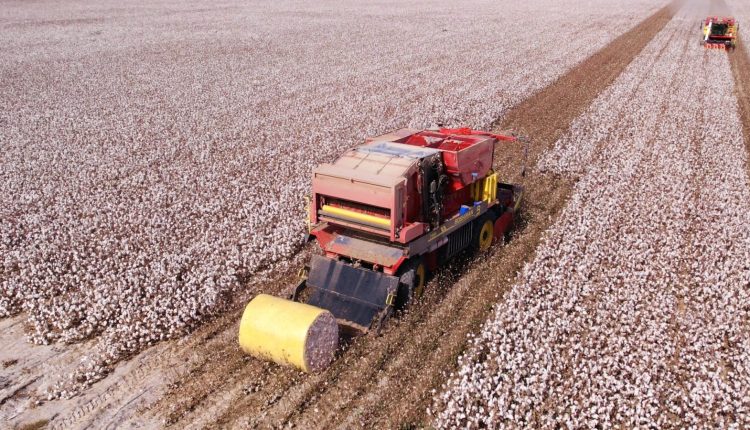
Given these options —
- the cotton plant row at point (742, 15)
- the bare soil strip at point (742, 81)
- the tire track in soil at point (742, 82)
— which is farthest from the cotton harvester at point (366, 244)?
the cotton plant row at point (742, 15)

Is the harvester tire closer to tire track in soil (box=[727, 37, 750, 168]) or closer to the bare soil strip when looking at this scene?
tire track in soil (box=[727, 37, 750, 168])

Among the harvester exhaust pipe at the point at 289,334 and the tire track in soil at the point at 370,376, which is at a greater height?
the harvester exhaust pipe at the point at 289,334

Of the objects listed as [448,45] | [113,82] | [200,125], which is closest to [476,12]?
[448,45]

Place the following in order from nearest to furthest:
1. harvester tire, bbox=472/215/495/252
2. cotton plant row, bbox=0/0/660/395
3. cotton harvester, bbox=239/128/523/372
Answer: cotton harvester, bbox=239/128/523/372 < cotton plant row, bbox=0/0/660/395 < harvester tire, bbox=472/215/495/252

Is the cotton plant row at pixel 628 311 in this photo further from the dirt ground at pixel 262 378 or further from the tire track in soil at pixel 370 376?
the dirt ground at pixel 262 378

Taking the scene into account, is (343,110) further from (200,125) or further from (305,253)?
(305,253)

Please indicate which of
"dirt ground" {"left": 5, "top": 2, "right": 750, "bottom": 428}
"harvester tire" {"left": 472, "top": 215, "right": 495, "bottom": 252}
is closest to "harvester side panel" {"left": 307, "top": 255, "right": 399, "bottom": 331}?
"dirt ground" {"left": 5, "top": 2, "right": 750, "bottom": 428}

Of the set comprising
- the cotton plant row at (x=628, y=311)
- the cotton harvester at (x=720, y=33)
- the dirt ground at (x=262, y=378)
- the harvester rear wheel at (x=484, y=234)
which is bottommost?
the dirt ground at (x=262, y=378)
